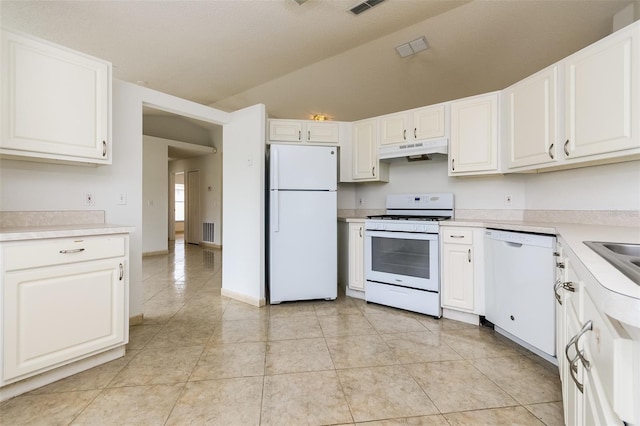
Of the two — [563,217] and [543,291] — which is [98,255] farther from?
[563,217]

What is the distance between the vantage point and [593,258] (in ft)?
2.73

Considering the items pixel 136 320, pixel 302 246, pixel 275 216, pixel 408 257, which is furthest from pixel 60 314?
pixel 408 257

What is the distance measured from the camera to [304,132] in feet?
11.1

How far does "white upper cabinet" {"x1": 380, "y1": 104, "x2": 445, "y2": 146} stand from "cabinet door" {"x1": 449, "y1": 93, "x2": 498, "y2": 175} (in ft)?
0.45

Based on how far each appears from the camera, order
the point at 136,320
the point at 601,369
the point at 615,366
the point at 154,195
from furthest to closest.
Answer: the point at 154,195, the point at 136,320, the point at 601,369, the point at 615,366

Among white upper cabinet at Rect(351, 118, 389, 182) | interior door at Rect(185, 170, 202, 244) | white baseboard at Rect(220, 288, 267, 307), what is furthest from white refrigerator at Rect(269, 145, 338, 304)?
interior door at Rect(185, 170, 202, 244)

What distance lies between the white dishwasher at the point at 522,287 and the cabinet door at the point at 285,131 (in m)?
2.24

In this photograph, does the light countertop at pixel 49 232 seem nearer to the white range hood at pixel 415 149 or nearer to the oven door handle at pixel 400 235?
the oven door handle at pixel 400 235

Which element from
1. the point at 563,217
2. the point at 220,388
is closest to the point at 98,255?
the point at 220,388

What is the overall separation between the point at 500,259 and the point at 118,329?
2907mm

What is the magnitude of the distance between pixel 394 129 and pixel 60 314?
3235mm

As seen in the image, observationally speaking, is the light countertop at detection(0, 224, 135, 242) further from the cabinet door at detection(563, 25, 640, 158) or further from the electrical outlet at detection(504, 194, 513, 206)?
the electrical outlet at detection(504, 194, 513, 206)

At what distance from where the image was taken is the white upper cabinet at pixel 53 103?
1.69m

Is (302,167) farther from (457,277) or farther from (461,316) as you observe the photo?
(461,316)
